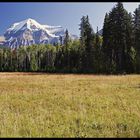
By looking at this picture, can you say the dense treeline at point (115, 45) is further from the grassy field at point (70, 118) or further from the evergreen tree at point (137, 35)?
the grassy field at point (70, 118)

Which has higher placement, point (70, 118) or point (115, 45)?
point (115, 45)

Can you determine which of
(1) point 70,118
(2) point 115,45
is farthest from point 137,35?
(1) point 70,118

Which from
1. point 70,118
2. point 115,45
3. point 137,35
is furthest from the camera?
point 137,35

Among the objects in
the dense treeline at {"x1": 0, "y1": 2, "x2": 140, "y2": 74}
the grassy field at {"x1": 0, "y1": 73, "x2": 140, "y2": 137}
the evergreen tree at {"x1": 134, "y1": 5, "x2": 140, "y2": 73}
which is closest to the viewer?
the grassy field at {"x1": 0, "y1": 73, "x2": 140, "y2": 137}

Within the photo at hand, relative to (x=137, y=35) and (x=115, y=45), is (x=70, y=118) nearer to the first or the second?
(x=115, y=45)

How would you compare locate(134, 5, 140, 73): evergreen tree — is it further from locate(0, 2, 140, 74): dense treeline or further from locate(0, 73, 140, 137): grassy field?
locate(0, 73, 140, 137): grassy field

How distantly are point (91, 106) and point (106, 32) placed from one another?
188ft

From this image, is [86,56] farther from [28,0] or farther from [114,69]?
[28,0]

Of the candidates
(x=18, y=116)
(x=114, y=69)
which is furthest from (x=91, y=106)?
(x=114, y=69)

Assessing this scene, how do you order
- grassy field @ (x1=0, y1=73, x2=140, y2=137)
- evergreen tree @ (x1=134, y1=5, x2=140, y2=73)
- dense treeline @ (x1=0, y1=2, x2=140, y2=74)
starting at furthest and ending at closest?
1. dense treeline @ (x1=0, y1=2, x2=140, y2=74)
2. evergreen tree @ (x1=134, y1=5, x2=140, y2=73)
3. grassy field @ (x1=0, y1=73, x2=140, y2=137)

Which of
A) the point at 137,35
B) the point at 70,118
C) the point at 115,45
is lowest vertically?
the point at 70,118

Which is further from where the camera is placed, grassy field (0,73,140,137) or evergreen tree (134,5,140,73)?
evergreen tree (134,5,140,73)

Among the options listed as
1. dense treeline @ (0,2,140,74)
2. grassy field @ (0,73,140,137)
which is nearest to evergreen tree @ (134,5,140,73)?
dense treeline @ (0,2,140,74)

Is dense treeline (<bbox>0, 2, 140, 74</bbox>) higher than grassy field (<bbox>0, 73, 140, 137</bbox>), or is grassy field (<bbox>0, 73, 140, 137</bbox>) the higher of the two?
dense treeline (<bbox>0, 2, 140, 74</bbox>)
